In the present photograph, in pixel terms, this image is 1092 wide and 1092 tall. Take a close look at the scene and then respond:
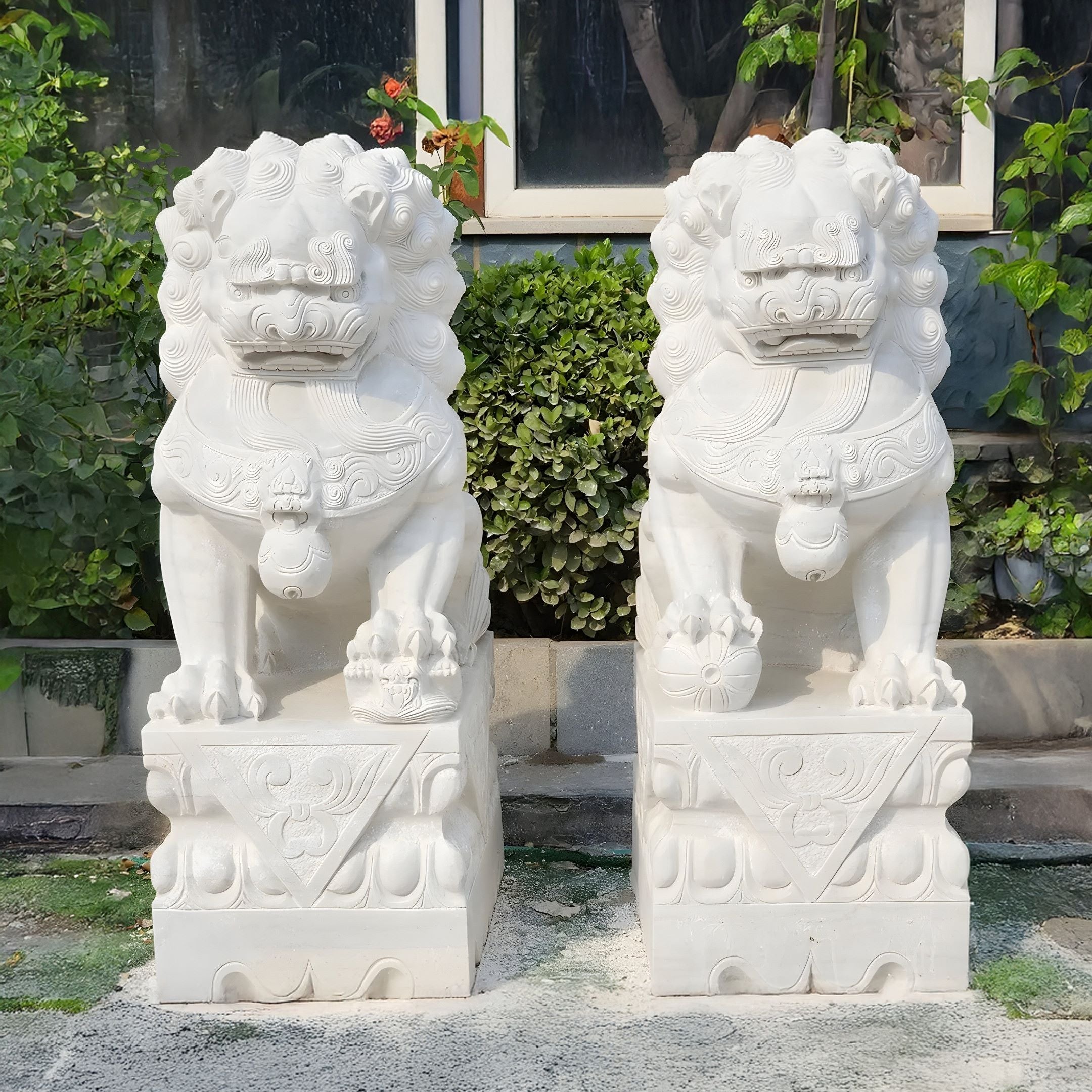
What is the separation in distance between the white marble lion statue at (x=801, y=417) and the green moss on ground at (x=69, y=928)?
117 centimetres

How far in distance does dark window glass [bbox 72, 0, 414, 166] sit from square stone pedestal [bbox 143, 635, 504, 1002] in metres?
2.63

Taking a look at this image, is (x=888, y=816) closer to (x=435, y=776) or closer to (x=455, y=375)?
(x=435, y=776)

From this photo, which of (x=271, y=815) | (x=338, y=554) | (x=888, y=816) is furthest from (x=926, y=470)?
(x=271, y=815)

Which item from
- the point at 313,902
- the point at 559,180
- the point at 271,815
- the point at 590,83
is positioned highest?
the point at 590,83

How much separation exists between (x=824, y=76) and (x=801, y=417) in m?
2.13

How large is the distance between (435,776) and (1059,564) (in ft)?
7.23

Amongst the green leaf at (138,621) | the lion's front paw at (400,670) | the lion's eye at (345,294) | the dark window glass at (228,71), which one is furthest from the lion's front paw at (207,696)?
the dark window glass at (228,71)

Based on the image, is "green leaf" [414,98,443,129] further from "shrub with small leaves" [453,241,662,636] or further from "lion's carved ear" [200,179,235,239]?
"lion's carved ear" [200,179,235,239]

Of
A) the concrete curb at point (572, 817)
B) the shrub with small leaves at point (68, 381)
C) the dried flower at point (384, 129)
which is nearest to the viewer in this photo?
the concrete curb at point (572, 817)

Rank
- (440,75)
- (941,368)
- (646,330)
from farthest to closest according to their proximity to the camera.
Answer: (440,75) → (646,330) → (941,368)

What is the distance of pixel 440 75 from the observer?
414 centimetres

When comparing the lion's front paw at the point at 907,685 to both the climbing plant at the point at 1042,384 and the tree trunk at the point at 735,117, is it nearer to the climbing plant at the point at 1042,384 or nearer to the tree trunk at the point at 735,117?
the climbing plant at the point at 1042,384

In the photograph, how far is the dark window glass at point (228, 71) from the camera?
14.1 ft

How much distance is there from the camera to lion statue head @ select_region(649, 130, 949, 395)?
224 centimetres
